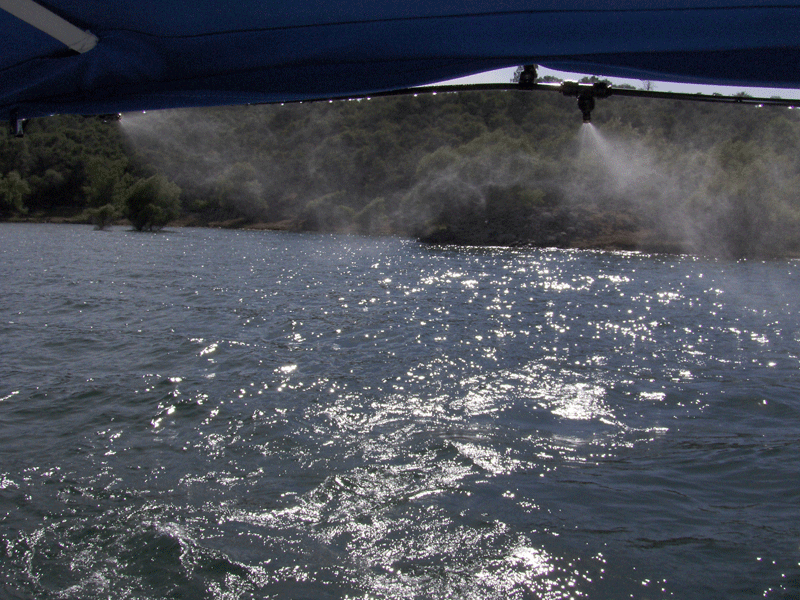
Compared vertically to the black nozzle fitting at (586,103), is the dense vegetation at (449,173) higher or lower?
higher

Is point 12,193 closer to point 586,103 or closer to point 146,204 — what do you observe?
point 146,204

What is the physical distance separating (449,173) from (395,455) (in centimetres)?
5005

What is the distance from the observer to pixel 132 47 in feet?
8.36

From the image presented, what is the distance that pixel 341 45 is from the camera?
8.32ft

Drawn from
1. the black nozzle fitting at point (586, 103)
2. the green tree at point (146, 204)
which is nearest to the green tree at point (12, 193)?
the green tree at point (146, 204)

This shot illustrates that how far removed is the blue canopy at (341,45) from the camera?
2.22 m

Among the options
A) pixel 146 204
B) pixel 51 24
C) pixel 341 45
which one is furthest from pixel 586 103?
pixel 146 204

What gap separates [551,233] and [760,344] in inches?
1238

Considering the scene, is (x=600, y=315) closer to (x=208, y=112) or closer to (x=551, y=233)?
(x=551, y=233)

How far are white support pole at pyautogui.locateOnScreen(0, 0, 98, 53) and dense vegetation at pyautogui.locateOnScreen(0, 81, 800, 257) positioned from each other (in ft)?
3.17

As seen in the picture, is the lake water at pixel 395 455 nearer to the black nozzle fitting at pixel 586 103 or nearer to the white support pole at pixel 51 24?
the black nozzle fitting at pixel 586 103

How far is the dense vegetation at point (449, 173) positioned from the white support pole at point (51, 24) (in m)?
0.97

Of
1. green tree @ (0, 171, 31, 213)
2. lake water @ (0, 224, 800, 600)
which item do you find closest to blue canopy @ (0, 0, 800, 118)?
lake water @ (0, 224, 800, 600)

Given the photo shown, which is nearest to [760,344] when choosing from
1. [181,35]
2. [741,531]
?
[741,531]
